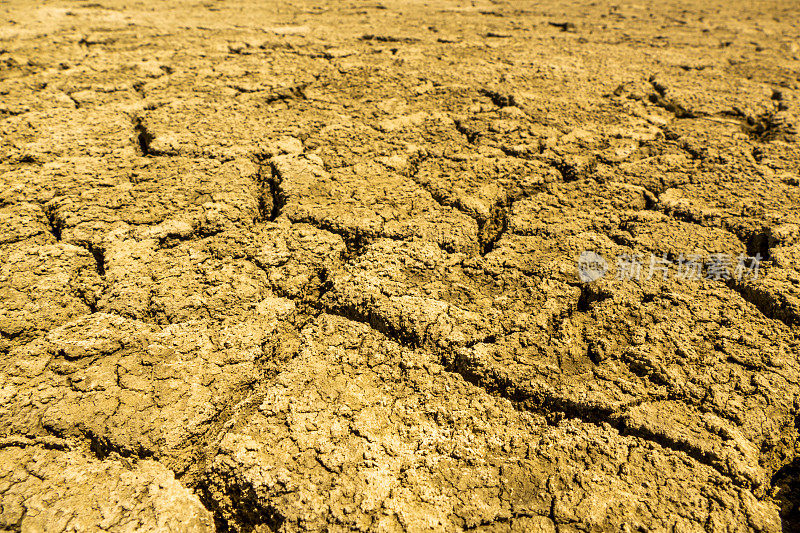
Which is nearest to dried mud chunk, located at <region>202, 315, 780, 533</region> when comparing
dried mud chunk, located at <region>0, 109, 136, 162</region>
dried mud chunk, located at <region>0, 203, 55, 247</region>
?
dried mud chunk, located at <region>0, 203, 55, 247</region>

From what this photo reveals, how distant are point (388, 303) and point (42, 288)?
832 millimetres

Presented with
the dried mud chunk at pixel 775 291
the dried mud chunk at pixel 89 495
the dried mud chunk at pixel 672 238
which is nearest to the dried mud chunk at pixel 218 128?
the dried mud chunk at pixel 89 495

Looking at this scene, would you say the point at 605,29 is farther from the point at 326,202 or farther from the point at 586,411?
the point at 586,411

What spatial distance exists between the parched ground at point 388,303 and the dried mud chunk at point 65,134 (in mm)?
13

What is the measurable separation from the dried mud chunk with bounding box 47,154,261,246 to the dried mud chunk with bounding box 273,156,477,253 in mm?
126

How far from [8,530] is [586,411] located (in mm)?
1064

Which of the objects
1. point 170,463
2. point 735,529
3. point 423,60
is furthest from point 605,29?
point 170,463

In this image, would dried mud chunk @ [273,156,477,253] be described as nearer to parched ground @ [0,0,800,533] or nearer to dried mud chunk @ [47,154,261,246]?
parched ground @ [0,0,800,533]

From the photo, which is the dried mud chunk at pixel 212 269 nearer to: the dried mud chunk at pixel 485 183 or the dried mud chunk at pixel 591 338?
the dried mud chunk at pixel 591 338

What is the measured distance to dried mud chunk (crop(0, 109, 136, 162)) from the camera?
1.42 meters

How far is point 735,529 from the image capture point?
2.52 ft

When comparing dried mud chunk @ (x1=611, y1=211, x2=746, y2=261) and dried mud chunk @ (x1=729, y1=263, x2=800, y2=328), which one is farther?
dried mud chunk @ (x1=611, y1=211, x2=746, y2=261)

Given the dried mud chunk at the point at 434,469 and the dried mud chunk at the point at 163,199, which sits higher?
→ the dried mud chunk at the point at 163,199

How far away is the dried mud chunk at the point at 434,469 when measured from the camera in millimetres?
783
